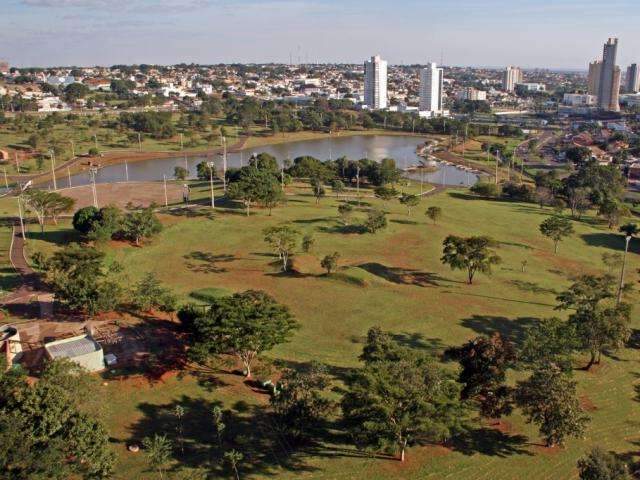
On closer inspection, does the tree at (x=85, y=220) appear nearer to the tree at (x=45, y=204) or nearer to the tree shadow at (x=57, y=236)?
the tree shadow at (x=57, y=236)

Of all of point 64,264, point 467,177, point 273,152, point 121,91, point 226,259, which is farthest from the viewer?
point 121,91

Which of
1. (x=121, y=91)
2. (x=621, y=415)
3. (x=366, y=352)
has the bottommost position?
(x=621, y=415)

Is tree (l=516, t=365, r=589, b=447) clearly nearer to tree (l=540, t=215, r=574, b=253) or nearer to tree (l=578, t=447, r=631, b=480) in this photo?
Result: tree (l=578, t=447, r=631, b=480)

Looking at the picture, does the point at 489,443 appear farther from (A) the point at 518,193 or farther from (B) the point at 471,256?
(A) the point at 518,193

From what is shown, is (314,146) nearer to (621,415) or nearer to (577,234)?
(577,234)

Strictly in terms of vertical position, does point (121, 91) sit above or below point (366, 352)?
above

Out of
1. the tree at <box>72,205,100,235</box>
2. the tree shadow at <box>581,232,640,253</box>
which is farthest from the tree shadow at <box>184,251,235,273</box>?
the tree shadow at <box>581,232,640,253</box>

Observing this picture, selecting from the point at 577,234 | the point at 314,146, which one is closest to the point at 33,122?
the point at 314,146
